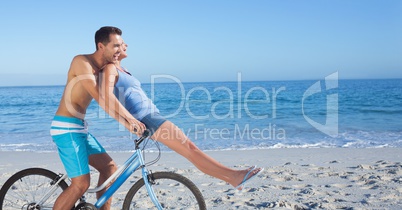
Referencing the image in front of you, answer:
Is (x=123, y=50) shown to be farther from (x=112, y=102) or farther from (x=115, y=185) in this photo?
(x=115, y=185)

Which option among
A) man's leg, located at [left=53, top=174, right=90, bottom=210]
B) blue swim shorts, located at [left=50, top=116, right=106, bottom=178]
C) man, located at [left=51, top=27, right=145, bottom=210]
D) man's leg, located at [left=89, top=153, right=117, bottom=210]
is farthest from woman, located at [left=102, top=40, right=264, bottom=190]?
man's leg, located at [left=53, top=174, right=90, bottom=210]

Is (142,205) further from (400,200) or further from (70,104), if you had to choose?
(400,200)

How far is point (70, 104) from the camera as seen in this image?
2916mm

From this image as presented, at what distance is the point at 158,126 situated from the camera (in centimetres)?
284

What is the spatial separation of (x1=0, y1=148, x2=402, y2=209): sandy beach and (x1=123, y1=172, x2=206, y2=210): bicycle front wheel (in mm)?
470

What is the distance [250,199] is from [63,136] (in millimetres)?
2567

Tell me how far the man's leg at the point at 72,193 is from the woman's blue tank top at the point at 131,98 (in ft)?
2.02

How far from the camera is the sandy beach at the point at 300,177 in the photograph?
4508 mm

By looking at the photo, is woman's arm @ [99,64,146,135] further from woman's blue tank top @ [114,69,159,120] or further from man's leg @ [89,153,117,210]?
man's leg @ [89,153,117,210]

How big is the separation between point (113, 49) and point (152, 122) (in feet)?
2.08

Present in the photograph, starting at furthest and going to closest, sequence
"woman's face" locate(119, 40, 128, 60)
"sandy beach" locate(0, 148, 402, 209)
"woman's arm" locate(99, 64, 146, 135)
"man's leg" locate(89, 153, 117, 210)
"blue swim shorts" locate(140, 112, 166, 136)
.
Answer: "sandy beach" locate(0, 148, 402, 209) < "man's leg" locate(89, 153, 117, 210) < "woman's face" locate(119, 40, 128, 60) < "blue swim shorts" locate(140, 112, 166, 136) < "woman's arm" locate(99, 64, 146, 135)

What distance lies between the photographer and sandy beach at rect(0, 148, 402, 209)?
4.51 meters

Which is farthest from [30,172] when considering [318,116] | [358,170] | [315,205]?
[318,116]

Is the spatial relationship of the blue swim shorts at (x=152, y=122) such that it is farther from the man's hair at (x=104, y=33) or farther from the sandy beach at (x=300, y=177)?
the sandy beach at (x=300, y=177)
